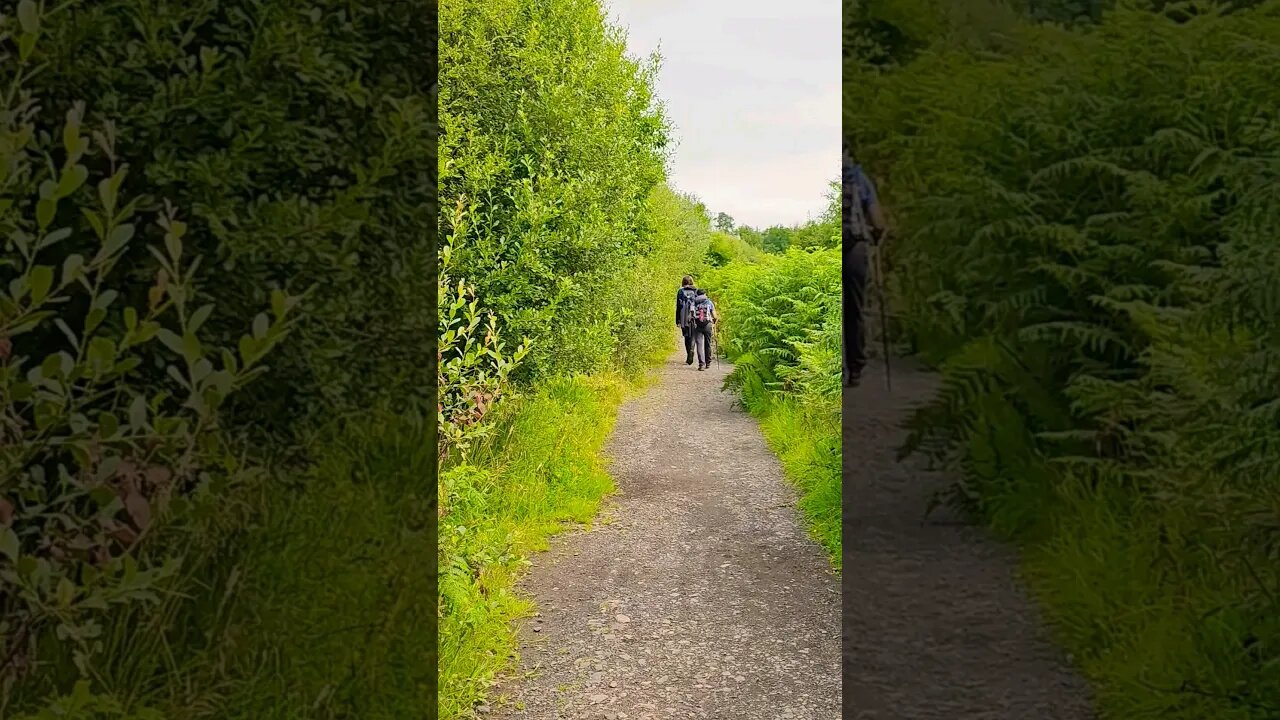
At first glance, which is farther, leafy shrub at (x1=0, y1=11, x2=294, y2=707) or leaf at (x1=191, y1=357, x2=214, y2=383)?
leaf at (x1=191, y1=357, x2=214, y2=383)

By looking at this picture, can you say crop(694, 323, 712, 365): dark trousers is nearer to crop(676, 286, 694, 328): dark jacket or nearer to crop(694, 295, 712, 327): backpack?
crop(694, 295, 712, 327): backpack

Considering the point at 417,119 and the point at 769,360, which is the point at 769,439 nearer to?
the point at 769,360

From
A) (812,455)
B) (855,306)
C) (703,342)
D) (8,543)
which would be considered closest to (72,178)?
(8,543)

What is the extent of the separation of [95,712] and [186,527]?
686 millimetres

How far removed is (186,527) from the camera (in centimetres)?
272

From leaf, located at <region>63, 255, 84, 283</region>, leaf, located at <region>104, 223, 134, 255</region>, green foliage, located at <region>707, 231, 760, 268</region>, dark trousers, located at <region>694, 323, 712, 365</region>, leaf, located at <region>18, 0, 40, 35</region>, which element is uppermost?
green foliage, located at <region>707, 231, 760, 268</region>

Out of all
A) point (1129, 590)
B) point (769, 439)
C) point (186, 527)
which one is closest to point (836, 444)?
point (769, 439)

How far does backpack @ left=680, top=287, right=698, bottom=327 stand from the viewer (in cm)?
1945

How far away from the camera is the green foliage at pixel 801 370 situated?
7805 mm

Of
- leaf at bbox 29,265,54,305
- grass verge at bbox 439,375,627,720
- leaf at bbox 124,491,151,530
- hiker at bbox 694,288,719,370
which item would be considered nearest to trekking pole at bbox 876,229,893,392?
grass verge at bbox 439,375,627,720

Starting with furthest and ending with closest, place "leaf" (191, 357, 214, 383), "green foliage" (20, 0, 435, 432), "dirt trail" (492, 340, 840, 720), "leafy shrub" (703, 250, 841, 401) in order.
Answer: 1. "leafy shrub" (703, 250, 841, 401)
2. "dirt trail" (492, 340, 840, 720)
3. "green foliage" (20, 0, 435, 432)
4. "leaf" (191, 357, 214, 383)

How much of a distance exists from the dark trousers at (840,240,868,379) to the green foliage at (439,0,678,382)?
2.16 m

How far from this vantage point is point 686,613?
5555mm

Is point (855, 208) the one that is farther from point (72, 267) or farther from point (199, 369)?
point (72, 267)
